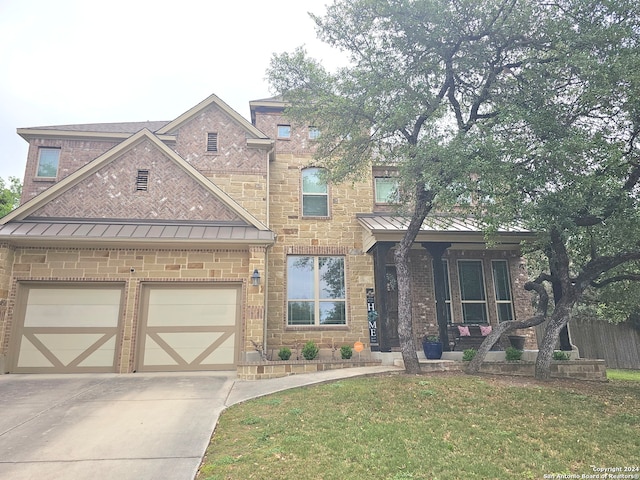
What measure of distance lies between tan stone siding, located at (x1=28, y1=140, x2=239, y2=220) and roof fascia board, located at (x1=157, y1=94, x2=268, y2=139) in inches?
71.8

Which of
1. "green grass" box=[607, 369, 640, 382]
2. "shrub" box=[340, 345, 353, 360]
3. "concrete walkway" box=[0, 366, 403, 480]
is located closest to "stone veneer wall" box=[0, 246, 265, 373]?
"concrete walkway" box=[0, 366, 403, 480]

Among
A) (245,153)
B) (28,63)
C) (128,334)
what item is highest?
(28,63)

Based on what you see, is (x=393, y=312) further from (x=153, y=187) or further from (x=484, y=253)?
(x=153, y=187)

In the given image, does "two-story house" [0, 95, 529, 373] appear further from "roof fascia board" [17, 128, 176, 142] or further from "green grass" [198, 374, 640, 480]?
"green grass" [198, 374, 640, 480]

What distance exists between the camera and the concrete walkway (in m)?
4.44

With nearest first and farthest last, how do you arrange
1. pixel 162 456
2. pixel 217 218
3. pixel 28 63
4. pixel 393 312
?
pixel 162 456
pixel 217 218
pixel 393 312
pixel 28 63

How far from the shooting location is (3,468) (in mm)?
4383

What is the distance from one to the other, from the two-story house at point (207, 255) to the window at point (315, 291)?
4cm

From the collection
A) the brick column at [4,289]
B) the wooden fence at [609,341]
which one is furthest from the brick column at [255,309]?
the wooden fence at [609,341]

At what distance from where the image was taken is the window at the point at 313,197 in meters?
13.1

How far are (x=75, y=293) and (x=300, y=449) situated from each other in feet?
27.2

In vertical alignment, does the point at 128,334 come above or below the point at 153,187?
below

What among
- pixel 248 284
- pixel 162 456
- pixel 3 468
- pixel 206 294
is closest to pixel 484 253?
pixel 248 284

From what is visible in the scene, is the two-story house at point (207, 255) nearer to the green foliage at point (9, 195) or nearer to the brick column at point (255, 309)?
the brick column at point (255, 309)
